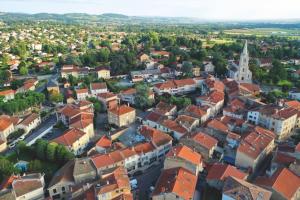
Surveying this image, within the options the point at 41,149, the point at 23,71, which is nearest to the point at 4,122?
the point at 41,149

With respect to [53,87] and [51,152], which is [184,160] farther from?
[53,87]

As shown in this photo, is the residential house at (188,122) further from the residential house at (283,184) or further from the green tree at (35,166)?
the green tree at (35,166)

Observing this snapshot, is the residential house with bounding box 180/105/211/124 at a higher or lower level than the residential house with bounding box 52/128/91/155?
higher

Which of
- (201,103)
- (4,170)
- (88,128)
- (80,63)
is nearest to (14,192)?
(4,170)

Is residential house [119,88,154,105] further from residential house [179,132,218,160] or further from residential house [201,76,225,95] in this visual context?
residential house [179,132,218,160]

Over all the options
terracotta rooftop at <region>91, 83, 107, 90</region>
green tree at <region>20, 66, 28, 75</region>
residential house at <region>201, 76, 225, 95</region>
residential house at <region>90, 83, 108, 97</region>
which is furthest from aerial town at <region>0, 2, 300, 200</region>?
green tree at <region>20, 66, 28, 75</region>
